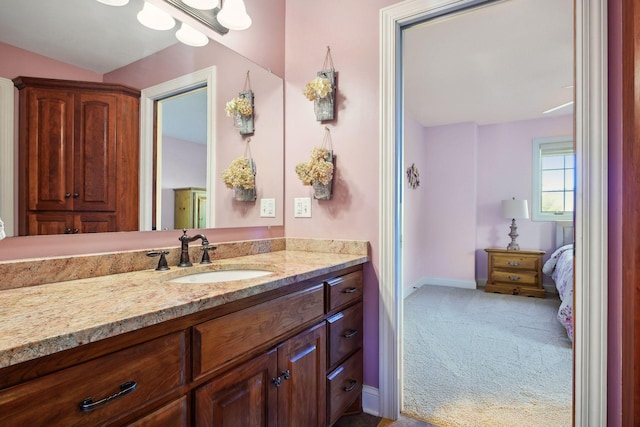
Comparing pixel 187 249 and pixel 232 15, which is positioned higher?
pixel 232 15

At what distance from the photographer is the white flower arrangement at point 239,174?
182 centimetres

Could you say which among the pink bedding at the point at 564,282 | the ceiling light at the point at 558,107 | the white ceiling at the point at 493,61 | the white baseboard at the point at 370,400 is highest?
the white ceiling at the point at 493,61

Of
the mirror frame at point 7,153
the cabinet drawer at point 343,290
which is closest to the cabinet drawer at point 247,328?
the cabinet drawer at point 343,290

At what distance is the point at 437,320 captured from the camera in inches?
132

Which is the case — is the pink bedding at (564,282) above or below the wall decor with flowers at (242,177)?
below

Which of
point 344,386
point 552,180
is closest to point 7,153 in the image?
point 344,386

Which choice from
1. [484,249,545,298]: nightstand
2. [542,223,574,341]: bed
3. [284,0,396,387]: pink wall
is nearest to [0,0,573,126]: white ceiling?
[284,0,396,387]: pink wall

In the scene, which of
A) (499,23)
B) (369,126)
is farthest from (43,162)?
(499,23)

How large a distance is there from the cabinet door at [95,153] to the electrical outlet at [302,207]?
1021mm

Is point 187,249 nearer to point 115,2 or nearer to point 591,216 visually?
point 115,2

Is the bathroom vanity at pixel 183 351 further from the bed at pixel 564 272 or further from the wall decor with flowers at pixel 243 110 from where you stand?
the bed at pixel 564 272

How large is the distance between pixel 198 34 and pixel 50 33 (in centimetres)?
63

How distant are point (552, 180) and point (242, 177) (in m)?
4.66

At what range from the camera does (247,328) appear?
1033 mm
